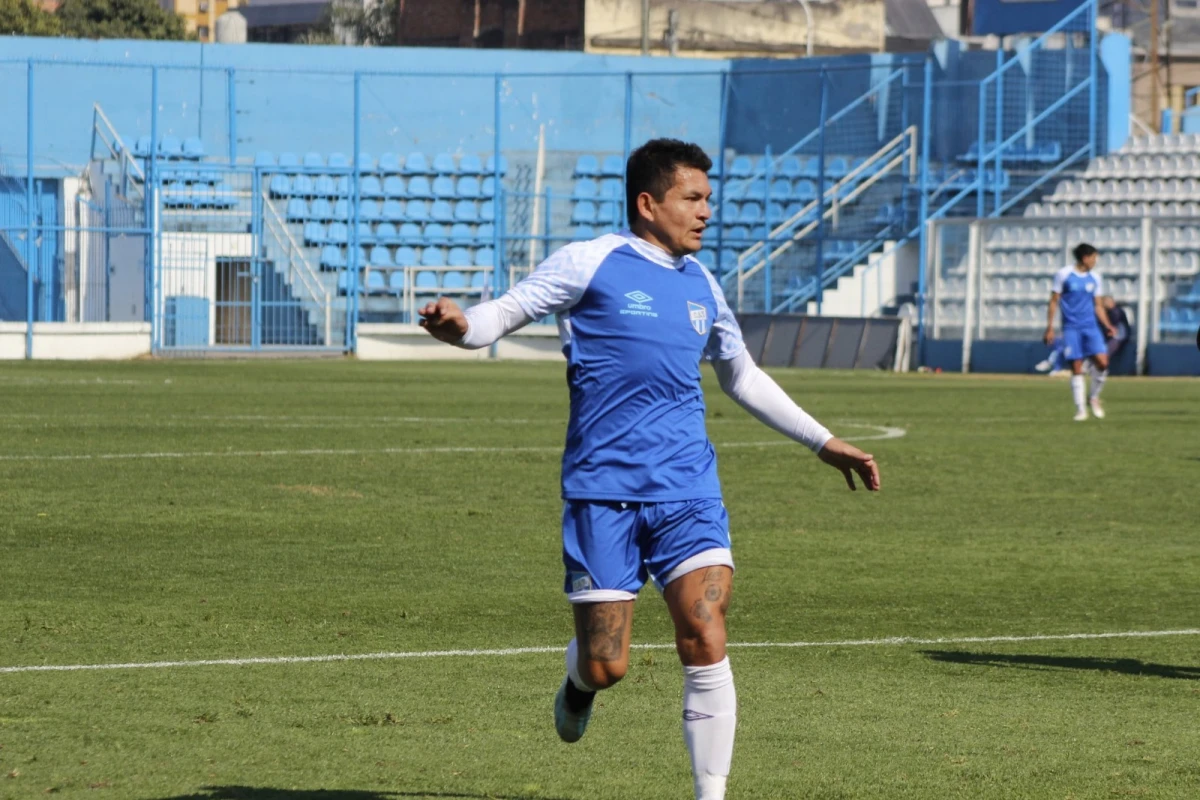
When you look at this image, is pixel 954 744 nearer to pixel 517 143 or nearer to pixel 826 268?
pixel 826 268

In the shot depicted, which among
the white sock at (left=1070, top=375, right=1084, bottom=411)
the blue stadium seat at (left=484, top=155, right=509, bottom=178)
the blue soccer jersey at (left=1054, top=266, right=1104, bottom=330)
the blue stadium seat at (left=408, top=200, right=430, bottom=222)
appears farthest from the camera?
the blue stadium seat at (left=484, top=155, right=509, bottom=178)

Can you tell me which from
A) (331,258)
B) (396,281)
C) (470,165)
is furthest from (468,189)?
Answer: (331,258)

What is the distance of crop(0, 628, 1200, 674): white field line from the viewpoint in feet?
23.5

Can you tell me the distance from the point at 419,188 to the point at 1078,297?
23439mm

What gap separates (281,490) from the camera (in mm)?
13516

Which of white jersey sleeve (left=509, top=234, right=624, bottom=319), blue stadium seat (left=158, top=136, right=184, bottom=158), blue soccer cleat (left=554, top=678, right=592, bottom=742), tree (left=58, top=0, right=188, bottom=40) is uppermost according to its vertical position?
tree (left=58, top=0, right=188, bottom=40)

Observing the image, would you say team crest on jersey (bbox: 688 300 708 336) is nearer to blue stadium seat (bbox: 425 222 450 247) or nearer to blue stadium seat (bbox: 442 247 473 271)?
blue stadium seat (bbox: 442 247 473 271)

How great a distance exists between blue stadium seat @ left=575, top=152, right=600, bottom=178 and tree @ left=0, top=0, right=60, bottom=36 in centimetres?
2687

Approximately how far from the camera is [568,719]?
5.48 metres

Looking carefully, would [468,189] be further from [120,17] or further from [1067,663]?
[1067,663]

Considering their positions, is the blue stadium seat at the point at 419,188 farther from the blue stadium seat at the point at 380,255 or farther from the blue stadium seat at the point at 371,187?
the blue stadium seat at the point at 380,255

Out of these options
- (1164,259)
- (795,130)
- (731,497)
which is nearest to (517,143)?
(795,130)

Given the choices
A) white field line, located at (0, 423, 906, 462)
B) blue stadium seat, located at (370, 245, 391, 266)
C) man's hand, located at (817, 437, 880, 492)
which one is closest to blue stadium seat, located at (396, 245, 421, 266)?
blue stadium seat, located at (370, 245, 391, 266)

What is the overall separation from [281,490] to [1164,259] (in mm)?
26416
